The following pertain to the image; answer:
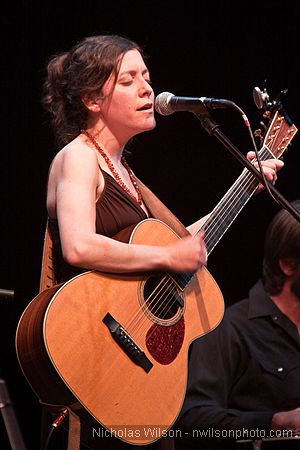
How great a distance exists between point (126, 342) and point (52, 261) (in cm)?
46

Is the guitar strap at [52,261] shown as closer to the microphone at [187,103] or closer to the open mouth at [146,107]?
the open mouth at [146,107]

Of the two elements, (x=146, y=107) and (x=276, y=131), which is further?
(x=276, y=131)

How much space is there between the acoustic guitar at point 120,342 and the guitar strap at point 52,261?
0.18 ft

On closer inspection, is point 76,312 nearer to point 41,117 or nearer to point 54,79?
point 54,79

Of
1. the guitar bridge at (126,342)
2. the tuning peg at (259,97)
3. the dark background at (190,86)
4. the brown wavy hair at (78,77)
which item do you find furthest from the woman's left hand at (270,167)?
the dark background at (190,86)

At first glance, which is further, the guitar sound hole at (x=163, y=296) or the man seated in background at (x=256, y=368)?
the man seated in background at (x=256, y=368)

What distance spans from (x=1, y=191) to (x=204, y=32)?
4.45 feet

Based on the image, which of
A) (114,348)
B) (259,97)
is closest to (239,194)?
(259,97)

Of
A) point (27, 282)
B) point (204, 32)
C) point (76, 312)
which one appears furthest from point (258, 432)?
point (204, 32)

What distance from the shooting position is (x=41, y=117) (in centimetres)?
403

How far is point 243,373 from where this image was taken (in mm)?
3301

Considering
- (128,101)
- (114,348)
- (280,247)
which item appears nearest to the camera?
(114,348)

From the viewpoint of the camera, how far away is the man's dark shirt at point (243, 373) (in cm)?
316

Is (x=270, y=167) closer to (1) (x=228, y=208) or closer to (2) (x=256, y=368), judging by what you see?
(1) (x=228, y=208)
